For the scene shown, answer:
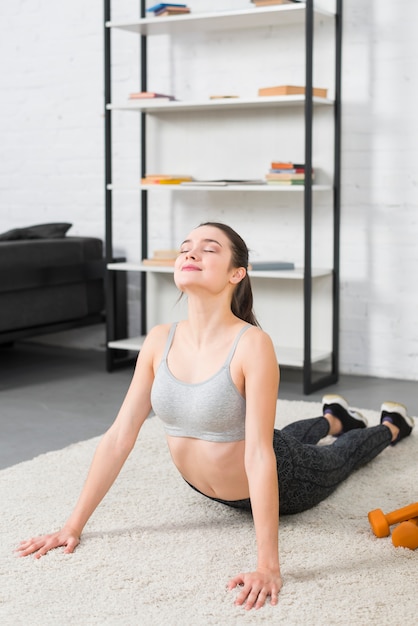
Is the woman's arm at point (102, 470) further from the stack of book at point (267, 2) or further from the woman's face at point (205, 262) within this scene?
the stack of book at point (267, 2)

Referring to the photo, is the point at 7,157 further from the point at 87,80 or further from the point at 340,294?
the point at 340,294

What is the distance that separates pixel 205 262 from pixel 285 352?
88.8 inches

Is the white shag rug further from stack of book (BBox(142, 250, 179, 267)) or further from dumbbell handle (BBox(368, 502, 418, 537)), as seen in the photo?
stack of book (BBox(142, 250, 179, 267))

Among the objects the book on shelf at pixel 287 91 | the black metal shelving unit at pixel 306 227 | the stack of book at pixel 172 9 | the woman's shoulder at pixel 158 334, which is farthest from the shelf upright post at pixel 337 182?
the woman's shoulder at pixel 158 334

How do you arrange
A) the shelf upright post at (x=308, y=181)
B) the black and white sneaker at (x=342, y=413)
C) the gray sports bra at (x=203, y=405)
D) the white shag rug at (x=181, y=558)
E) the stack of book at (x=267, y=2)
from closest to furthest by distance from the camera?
the white shag rug at (x=181, y=558) → the gray sports bra at (x=203, y=405) → the black and white sneaker at (x=342, y=413) → the shelf upright post at (x=308, y=181) → the stack of book at (x=267, y=2)

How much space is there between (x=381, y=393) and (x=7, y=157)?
104 inches

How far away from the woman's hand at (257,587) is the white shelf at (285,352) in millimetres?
2109

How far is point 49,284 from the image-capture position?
173 inches

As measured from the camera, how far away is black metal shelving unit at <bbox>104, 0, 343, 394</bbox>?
370cm

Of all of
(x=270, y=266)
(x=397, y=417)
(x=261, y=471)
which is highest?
(x=270, y=266)

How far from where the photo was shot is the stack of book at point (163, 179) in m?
4.20

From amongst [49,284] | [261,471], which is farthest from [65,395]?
[261,471]

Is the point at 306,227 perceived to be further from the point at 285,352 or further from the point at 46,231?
the point at 46,231

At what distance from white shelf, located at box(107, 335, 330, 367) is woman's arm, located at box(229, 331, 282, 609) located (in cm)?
195
